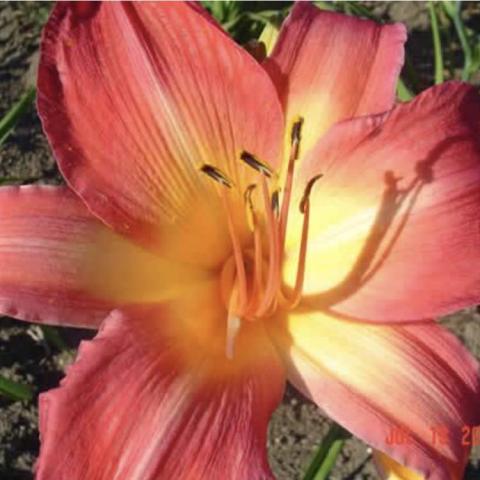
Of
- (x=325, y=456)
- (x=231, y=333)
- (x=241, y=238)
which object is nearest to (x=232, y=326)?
(x=231, y=333)

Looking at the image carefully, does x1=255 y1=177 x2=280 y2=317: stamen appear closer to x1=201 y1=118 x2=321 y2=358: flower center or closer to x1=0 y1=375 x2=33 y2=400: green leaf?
x1=201 y1=118 x2=321 y2=358: flower center

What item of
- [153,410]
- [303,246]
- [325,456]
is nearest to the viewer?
[153,410]

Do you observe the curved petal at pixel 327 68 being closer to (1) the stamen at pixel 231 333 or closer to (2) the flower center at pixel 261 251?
(2) the flower center at pixel 261 251

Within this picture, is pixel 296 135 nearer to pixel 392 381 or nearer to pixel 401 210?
pixel 401 210

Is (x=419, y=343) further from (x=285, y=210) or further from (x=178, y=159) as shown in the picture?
(x=178, y=159)

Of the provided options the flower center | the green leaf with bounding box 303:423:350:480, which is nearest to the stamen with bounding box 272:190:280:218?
the flower center

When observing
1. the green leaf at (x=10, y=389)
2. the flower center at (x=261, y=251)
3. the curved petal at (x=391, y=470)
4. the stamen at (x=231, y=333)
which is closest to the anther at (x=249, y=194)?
the flower center at (x=261, y=251)
